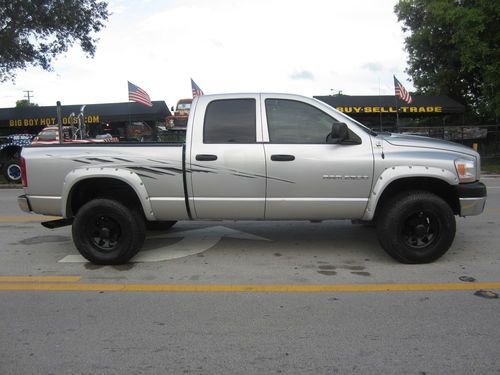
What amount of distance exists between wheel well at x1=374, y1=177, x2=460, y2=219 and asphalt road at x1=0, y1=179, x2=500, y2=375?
2.18 feet

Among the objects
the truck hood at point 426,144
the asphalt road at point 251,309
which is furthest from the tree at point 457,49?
the truck hood at point 426,144

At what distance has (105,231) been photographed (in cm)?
552

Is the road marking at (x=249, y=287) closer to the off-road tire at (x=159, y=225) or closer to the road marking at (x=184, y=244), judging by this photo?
the road marking at (x=184, y=244)

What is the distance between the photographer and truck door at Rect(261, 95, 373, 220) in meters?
5.24

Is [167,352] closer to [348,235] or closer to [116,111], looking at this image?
[348,235]

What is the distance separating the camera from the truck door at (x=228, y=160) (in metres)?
5.31

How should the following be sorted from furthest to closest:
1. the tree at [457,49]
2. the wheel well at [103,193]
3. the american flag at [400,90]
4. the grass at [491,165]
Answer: the american flag at [400,90] < the tree at [457,49] < the grass at [491,165] < the wheel well at [103,193]

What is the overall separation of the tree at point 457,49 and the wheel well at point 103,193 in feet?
58.8

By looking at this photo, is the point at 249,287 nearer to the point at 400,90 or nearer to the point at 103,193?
the point at 103,193

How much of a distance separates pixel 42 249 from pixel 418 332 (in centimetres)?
480

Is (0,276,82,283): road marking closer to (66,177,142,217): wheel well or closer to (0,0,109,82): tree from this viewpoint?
(66,177,142,217): wheel well

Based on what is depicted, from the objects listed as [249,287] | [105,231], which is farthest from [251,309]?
[105,231]

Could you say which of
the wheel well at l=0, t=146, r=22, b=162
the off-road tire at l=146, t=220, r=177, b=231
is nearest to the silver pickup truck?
the off-road tire at l=146, t=220, r=177, b=231

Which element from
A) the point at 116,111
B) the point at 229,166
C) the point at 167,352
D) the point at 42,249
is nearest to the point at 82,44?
the point at 116,111
